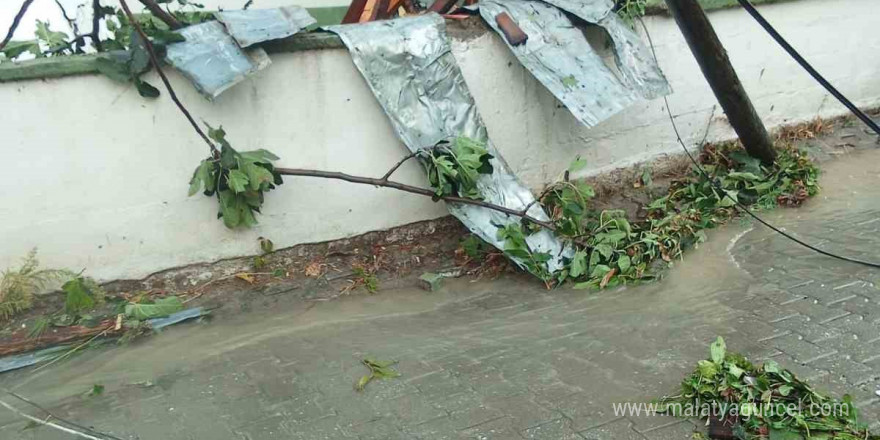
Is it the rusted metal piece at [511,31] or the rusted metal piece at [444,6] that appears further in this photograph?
the rusted metal piece at [444,6]

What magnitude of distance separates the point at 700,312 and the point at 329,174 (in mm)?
2378

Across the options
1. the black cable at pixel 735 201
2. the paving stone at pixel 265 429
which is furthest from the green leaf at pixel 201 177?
the black cable at pixel 735 201

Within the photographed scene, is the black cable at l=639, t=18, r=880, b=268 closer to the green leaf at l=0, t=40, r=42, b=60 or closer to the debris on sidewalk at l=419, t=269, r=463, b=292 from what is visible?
the debris on sidewalk at l=419, t=269, r=463, b=292

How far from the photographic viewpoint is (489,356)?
12.6 feet

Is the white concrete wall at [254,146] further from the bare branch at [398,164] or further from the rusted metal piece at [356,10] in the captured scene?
the rusted metal piece at [356,10]

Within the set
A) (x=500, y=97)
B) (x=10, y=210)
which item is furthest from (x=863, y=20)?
(x=10, y=210)

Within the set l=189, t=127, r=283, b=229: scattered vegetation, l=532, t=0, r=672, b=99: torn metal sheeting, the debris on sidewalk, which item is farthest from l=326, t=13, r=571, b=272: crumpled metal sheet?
l=532, t=0, r=672, b=99: torn metal sheeting

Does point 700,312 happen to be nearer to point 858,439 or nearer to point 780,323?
point 780,323

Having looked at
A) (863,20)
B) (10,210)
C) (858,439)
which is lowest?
(858,439)

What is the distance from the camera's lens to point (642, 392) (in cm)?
338

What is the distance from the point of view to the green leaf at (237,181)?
14.5 feet

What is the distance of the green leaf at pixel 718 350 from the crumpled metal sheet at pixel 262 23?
9.76ft

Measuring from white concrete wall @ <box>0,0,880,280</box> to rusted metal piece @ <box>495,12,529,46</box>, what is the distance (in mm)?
132

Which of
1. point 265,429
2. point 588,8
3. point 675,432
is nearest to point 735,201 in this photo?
point 588,8
